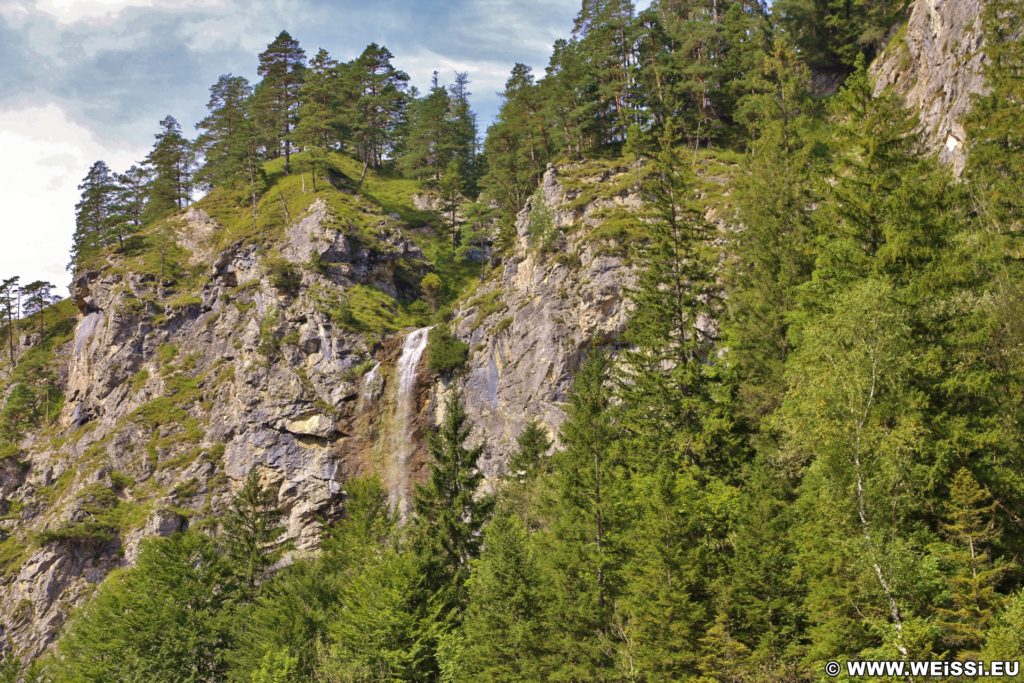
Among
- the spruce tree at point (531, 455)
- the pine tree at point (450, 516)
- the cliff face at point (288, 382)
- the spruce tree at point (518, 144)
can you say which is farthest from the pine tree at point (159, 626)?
the spruce tree at point (518, 144)

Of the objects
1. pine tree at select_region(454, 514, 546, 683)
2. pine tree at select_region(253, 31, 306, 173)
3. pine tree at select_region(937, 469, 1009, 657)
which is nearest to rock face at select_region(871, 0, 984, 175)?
pine tree at select_region(937, 469, 1009, 657)

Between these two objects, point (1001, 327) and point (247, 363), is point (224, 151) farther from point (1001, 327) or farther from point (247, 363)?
point (1001, 327)

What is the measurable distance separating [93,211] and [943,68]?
9659 cm

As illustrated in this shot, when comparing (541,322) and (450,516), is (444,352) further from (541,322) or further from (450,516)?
(450,516)

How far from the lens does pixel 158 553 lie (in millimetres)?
42344

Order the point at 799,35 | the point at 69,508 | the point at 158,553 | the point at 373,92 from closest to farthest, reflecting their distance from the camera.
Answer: the point at 158,553 → the point at 69,508 → the point at 799,35 → the point at 373,92

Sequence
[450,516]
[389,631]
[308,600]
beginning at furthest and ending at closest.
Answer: [308,600] → [450,516] → [389,631]

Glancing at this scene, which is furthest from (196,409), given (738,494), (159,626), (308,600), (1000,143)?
(1000,143)

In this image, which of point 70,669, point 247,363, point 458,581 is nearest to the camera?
point 458,581

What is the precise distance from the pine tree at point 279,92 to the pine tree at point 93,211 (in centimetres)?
2174

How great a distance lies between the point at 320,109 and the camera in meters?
88.6

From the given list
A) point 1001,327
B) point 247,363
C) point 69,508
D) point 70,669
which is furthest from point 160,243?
point 1001,327

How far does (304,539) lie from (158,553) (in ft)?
38.2

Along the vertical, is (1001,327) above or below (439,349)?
below
